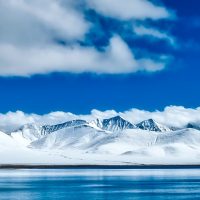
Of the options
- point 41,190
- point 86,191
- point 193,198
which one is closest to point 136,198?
point 193,198

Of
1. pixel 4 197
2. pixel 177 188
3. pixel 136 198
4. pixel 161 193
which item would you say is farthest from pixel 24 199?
pixel 177 188

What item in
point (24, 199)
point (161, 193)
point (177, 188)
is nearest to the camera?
point (24, 199)

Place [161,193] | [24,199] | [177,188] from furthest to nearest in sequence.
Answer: [177,188] → [161,193] → [24,199]

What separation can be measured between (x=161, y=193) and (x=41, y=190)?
16.5m

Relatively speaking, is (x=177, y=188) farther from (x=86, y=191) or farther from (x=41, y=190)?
(x=41, y=190)

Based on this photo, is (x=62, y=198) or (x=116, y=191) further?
(x=116, y=191)

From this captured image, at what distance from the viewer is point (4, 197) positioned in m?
68.9

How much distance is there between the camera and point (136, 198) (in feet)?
226

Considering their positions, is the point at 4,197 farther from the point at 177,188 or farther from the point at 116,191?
the point at 177,188

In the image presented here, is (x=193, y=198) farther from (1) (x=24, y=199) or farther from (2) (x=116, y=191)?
(1) (x=24, y=199)

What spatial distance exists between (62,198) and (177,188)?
2111 cm

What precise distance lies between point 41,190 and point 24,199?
1349 cm

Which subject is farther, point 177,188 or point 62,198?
point 177,188

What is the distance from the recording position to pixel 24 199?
6681 cm
